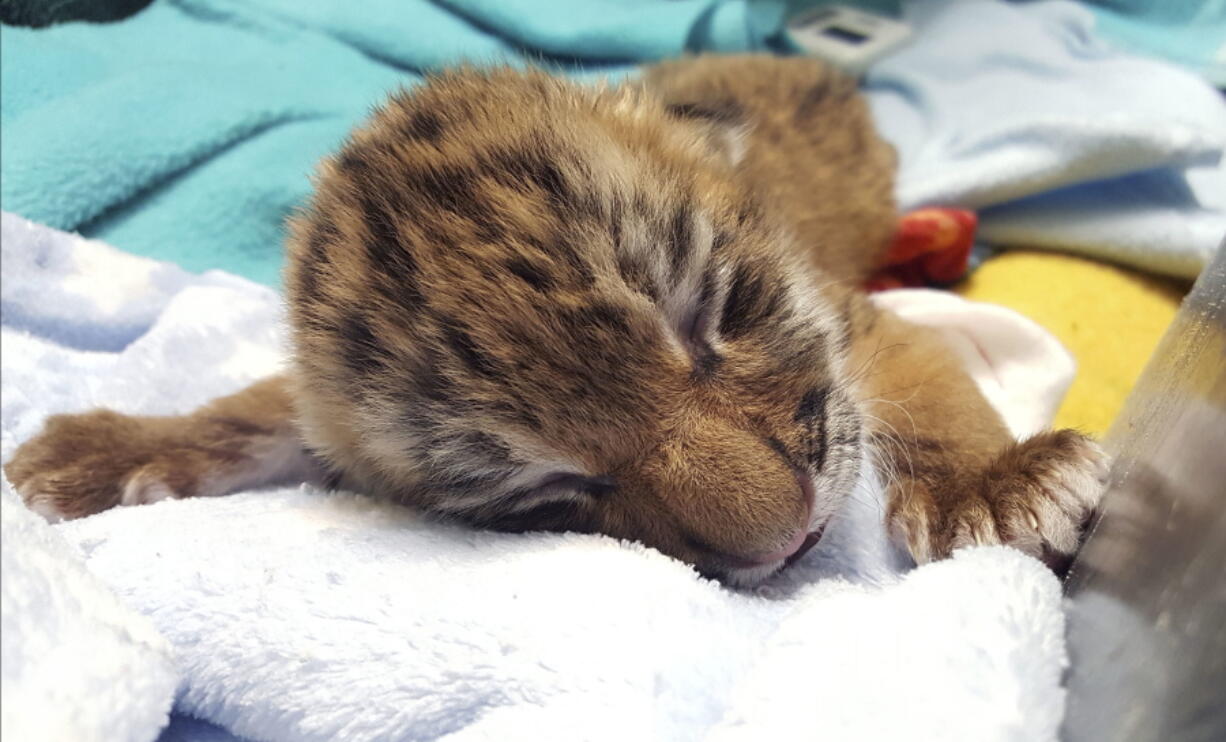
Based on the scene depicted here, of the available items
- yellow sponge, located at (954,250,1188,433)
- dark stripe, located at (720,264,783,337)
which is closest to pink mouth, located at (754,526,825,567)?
dark stripe, located at (720,264,783,337)

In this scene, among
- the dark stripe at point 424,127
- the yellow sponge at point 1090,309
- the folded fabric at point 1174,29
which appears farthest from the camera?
the folded fabric at point 1174,29

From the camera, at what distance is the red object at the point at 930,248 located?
2148 millimetres

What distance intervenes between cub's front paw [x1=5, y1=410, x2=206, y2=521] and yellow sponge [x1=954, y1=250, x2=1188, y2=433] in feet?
5.53

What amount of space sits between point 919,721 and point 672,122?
3.41 feet

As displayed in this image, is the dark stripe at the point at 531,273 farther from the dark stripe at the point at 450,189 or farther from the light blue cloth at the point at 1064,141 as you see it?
the light blue cloth at the point at 1064,141

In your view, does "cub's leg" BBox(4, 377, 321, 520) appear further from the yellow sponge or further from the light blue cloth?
the light blue cloth

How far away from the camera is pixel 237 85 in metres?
2.62

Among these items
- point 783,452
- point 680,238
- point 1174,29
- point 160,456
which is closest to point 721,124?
point 680,238

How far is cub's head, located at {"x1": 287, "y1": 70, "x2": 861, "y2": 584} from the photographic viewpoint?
108 centimetres

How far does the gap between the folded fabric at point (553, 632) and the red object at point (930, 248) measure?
43.1 inches

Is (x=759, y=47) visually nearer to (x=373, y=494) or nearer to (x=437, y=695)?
(x=373, y=494)

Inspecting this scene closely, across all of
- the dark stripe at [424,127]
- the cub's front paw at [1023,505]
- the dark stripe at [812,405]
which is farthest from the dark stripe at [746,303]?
the dark stripe at [424,127]

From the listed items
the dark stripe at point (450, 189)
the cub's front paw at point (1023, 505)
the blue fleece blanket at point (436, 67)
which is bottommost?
the blue fleece blanket at point (436, 67)

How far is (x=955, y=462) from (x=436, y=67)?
123 centimetres
